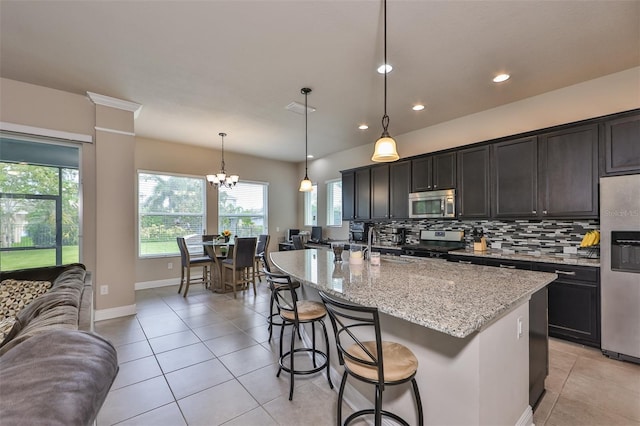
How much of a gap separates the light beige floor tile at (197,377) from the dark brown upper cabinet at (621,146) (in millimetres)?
4064

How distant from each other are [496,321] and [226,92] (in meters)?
3.52

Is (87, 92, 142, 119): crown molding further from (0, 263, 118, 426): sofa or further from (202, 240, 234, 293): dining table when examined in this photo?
(0, 263, 118, 426): sofa

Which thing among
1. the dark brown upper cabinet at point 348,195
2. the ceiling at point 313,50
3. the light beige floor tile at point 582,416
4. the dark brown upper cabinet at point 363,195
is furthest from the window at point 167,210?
the light beige floor tile at point 582,416

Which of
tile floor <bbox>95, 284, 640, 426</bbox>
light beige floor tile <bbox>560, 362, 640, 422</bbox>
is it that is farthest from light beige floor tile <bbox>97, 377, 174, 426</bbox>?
light beige floor tile <bbox>560, 362, 640, 422</bbox>

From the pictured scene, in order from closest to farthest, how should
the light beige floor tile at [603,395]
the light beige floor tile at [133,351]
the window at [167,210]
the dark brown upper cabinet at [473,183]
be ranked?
the light beige floor tile at [603,395] → the light beige floor tile at [133,351] → the dark brown upper cabinet at [473,183] → the window at [167,210]

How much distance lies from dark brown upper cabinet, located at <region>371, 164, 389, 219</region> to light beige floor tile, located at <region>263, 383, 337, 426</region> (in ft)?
11.3

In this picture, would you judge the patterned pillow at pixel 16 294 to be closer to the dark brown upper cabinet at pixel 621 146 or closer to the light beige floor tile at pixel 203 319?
the light beige floor tile at pixel 203 319

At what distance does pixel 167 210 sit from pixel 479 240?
566 cm

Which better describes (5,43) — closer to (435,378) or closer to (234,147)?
(234,147)

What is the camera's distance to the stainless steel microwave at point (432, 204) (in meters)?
4.13

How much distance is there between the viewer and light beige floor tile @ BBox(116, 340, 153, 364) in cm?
274

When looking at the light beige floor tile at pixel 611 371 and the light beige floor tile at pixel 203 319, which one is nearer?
the light beige floor tile at pixel 611 371

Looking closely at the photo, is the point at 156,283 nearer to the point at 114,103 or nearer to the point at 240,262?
the point at 240,262

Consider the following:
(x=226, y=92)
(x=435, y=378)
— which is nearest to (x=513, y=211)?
(x=435, y=378)
